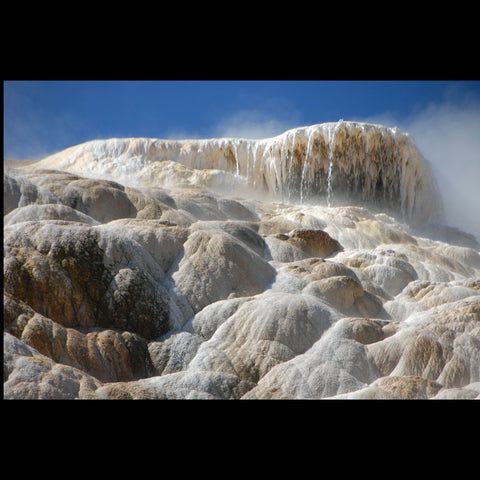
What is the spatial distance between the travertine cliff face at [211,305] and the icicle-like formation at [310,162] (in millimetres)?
6245

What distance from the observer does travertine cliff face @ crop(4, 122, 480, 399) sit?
6664 mm

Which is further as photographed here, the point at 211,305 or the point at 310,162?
the point at 310,162

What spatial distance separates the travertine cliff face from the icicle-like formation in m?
6.24

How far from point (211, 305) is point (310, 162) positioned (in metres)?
14.0

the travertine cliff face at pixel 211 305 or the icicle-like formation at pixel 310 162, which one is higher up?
the icicle-like formation at pixel 310 162

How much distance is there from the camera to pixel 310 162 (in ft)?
71.6

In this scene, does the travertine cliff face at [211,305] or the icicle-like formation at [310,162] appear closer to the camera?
the travertine cliff face at [211,305]

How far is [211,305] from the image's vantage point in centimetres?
888

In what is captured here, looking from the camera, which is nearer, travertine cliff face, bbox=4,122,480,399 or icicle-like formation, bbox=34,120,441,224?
travertine cliff face, bbox=4,122,480,399

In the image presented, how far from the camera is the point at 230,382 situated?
6680 millimetres

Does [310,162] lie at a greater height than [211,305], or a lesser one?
greater

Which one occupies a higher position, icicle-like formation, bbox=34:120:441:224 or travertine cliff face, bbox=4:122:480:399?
icicle-like formation, bbox=34:120:441:224

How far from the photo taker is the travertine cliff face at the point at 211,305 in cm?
666
